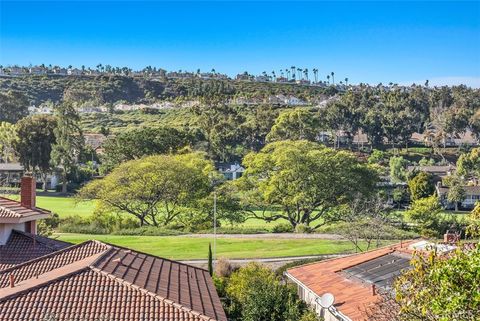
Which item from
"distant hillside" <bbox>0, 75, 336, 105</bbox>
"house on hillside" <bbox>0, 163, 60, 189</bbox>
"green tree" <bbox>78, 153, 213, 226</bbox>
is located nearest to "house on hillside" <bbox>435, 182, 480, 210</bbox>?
"green tree" <bbox>78, 153, 213, 226</bbox>

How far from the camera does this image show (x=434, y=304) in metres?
7.62

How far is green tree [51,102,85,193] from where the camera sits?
71062 millimetres

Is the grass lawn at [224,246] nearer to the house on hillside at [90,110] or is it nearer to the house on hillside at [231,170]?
the house on hillside at [231,170]

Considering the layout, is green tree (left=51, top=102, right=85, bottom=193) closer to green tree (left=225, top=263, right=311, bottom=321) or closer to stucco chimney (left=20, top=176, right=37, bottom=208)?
stucco chimney (left=20, top=176, right=37, bottom=208)

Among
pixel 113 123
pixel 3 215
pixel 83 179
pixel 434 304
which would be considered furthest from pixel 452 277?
pixel 113 123

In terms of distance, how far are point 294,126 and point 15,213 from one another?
6762 centimetres

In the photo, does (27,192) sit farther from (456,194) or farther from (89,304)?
(456,194)

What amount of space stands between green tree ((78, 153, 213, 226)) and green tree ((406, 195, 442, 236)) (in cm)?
1754

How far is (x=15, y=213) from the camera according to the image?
797 inches

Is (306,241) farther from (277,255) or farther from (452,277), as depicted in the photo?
(452,277)

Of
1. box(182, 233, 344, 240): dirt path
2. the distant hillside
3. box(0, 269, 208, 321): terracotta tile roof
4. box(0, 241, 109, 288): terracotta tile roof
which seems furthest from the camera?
the distant hillside

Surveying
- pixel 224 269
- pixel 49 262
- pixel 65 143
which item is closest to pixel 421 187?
pixel 65 143

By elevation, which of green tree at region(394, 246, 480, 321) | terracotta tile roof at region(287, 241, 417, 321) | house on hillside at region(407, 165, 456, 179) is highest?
green tree at region(394, 246, 480, 321)

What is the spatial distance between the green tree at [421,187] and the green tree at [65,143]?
40.9m
